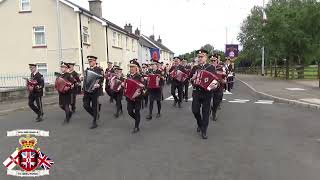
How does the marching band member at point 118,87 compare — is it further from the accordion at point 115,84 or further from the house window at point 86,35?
the house window at point 86,35

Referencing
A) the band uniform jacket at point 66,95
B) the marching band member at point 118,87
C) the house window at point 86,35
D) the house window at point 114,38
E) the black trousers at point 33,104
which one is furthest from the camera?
the house window at point 114,38

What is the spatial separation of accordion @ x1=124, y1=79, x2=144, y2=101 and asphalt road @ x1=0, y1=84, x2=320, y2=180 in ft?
3.01

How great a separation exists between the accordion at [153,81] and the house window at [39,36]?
2131cm

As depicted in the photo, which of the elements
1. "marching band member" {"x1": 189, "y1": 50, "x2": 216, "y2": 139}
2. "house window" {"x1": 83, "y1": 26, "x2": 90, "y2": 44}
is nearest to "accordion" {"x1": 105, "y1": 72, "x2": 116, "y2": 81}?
"marching band member" {"x1": 189, "y1": 50, "x2": 216, "y2": 139}

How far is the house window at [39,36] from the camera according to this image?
32969 mm

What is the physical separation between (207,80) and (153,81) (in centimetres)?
389

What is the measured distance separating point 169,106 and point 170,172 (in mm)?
9779

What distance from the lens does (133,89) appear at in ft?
35.8

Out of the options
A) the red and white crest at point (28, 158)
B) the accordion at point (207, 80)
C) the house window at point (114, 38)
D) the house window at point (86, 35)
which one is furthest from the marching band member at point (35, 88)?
the house window at point (114, 38)

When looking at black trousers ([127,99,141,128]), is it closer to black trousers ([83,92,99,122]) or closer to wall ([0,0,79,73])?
black trousers ([83,92,99,122])

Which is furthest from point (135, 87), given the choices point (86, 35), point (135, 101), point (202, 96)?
point (86, 35)

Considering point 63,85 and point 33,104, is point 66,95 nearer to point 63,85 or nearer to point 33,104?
point 63,85

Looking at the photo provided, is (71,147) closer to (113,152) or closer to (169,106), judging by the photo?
(113,152)

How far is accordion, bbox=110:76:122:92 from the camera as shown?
46.6 ft
